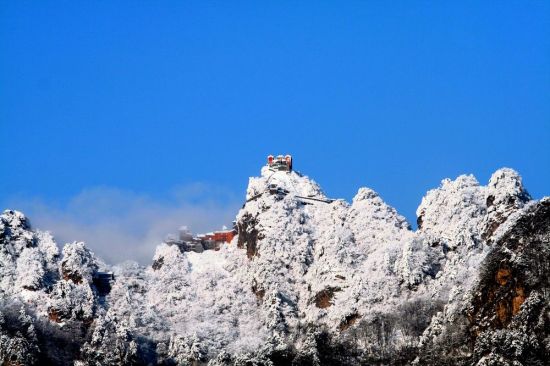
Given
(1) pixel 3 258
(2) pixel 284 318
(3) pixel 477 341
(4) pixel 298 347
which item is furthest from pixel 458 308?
(1) pixel 3 258

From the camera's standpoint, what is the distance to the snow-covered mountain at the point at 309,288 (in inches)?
5128

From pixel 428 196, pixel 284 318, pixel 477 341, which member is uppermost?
pixel 428 196

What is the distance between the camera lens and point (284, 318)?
160 meters

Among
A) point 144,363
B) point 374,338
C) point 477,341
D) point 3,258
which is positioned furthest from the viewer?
point 3,258

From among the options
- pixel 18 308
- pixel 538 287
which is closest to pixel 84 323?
pixel 18 308

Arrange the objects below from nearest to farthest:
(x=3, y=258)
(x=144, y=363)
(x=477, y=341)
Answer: (x=477, y=341), (x=144, y=363), (x=3, y=258)

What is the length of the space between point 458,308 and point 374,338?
12.3 m

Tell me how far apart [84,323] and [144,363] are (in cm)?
1026

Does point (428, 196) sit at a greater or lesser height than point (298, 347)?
greater

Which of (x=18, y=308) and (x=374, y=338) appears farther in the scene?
(x=18, y=308)

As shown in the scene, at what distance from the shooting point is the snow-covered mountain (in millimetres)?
130250

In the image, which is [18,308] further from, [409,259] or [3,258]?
[409,259]

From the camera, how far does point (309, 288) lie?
6442 inches

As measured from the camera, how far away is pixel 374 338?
143 metres
